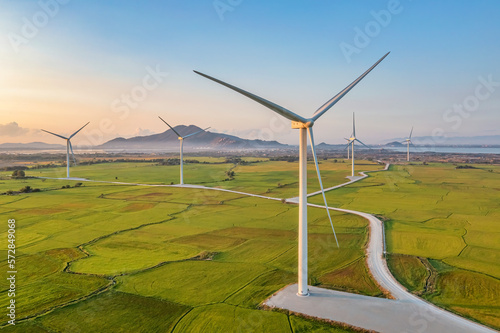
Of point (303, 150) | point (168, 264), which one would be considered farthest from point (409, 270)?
point (168, 264)

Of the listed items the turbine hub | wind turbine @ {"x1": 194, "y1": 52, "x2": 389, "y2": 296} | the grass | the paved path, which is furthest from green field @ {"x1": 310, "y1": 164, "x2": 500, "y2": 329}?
the turbine hub

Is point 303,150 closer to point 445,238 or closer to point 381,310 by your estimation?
point 381,310

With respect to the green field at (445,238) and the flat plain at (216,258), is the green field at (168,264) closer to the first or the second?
the flat plain at (216,258)

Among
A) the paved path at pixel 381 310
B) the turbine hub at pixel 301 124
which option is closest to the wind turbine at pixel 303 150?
the turbine hub at pixel 301 124

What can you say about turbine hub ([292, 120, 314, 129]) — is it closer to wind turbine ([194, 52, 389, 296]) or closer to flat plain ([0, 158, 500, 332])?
wind turbine ([194, 52, 389, 296])

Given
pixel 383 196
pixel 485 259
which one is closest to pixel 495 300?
pixel 485 259

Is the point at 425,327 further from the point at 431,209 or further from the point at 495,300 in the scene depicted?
the point at 431,209
